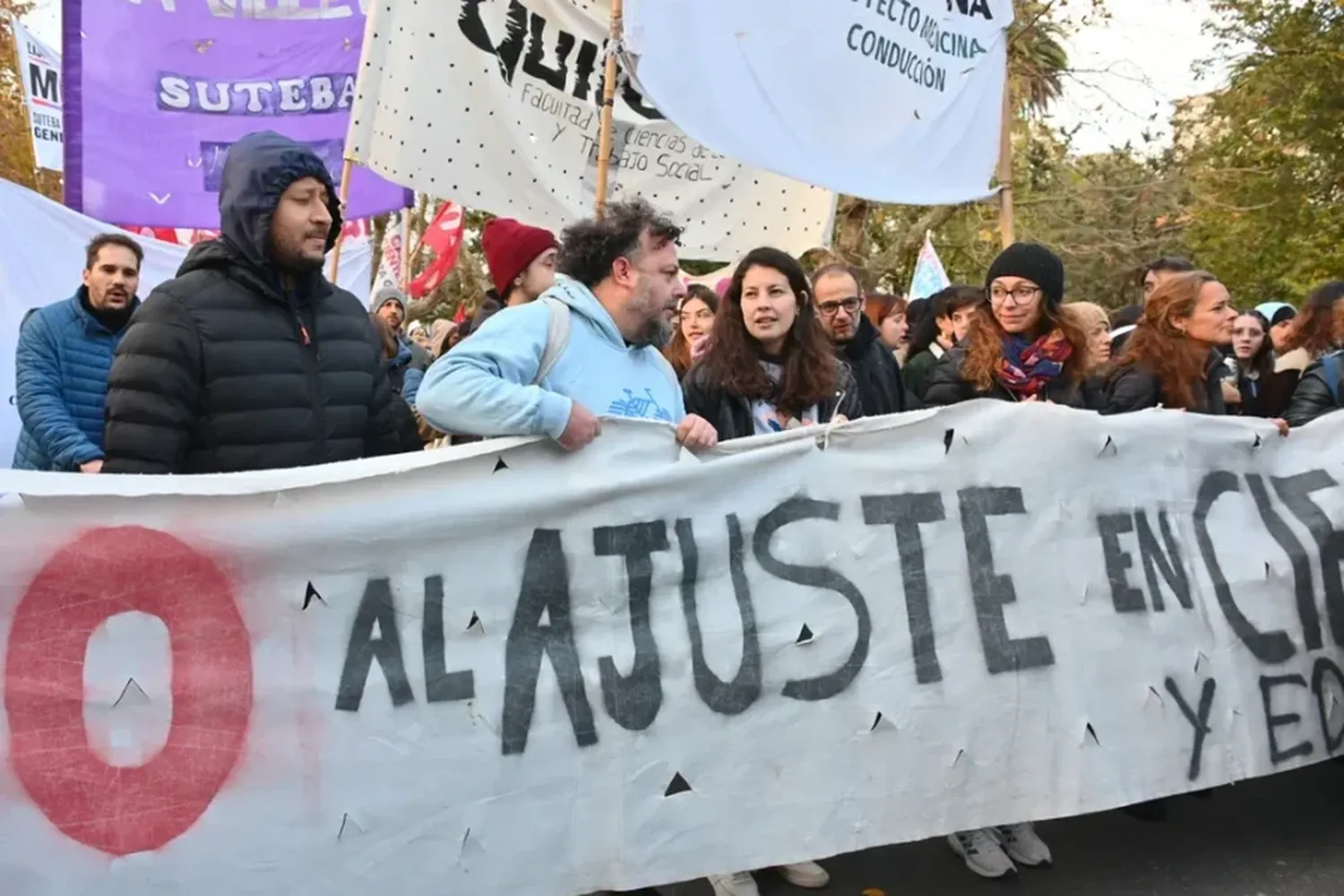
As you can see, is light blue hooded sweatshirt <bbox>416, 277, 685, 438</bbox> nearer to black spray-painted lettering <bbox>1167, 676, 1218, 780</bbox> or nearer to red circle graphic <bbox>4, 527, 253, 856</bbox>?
red circle graphic <bbox>4, 527, 253, 856</bbox>

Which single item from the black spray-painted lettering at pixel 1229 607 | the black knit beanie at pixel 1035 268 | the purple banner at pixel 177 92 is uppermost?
the purple banner at pixel 177 92

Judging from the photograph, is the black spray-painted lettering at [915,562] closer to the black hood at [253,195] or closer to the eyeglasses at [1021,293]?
→ the eyeglasses at [1021,293]

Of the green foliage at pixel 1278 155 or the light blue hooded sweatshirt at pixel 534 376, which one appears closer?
the light blue hooded sweatshirt at pixel 534 376

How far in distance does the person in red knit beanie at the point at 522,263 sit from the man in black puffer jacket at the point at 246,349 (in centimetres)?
109

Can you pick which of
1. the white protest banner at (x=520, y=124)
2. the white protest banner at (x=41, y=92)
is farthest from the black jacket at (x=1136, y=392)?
the white protest banner at (x=41, y=92)

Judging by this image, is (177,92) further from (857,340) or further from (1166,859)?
(1166,859)

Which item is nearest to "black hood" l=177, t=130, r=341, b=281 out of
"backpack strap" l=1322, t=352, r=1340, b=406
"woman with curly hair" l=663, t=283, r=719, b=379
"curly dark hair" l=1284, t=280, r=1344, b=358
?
"woman with curly hair" l=663, t=283, r=719, b=379

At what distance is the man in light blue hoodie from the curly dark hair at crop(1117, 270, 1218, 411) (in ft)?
6.21

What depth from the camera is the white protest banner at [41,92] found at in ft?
30.9

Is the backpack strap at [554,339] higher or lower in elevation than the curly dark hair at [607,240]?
lower

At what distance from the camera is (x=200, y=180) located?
6.75 meters

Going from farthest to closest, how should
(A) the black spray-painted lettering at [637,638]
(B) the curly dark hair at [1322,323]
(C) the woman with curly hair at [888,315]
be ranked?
(C) the woman with curly hair at [888,315] → (B) the curly dark hair at [1322,323] → (A) the black spray-painted lettering at [637,638]

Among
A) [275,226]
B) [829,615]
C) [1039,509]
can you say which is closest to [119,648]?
[275,226]

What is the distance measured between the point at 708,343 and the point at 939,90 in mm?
1700
